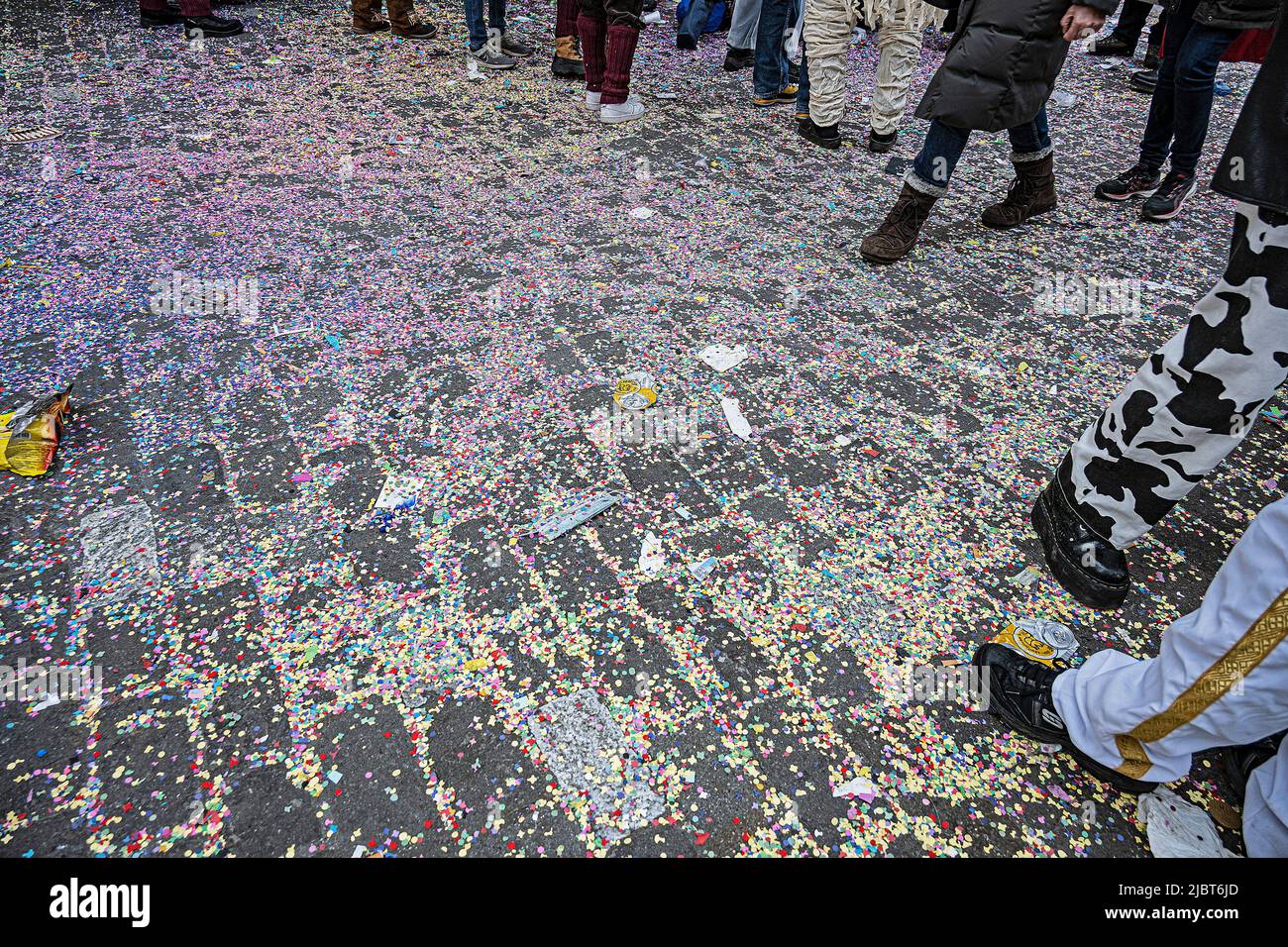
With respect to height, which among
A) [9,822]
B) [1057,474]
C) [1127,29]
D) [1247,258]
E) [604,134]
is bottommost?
[9,822]

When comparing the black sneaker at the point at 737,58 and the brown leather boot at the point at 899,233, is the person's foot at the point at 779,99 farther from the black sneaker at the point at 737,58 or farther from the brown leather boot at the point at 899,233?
the brown leather boot at the point at 899,233

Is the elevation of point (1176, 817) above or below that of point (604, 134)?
below

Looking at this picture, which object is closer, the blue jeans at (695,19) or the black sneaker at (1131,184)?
the black sneaker at (1131,184)

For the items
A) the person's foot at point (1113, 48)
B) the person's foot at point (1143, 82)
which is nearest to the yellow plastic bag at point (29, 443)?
the person's foot at point (1143, 82)

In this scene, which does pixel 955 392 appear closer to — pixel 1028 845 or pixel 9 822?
pixel 1028 845

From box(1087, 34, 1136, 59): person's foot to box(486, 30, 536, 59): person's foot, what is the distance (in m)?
5.24

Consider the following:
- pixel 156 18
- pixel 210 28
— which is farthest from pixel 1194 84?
pixel 156 18

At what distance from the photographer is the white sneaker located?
426 cm

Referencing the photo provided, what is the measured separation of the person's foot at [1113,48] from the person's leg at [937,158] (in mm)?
5140

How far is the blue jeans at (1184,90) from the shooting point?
9.97 ft

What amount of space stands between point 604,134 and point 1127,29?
215 inches

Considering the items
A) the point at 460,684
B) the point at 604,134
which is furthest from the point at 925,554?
the point at 604,134

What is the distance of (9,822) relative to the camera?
1.20 meters

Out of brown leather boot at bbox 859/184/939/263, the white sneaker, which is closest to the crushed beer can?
brown leather boot at bbox 859/184/939/263
